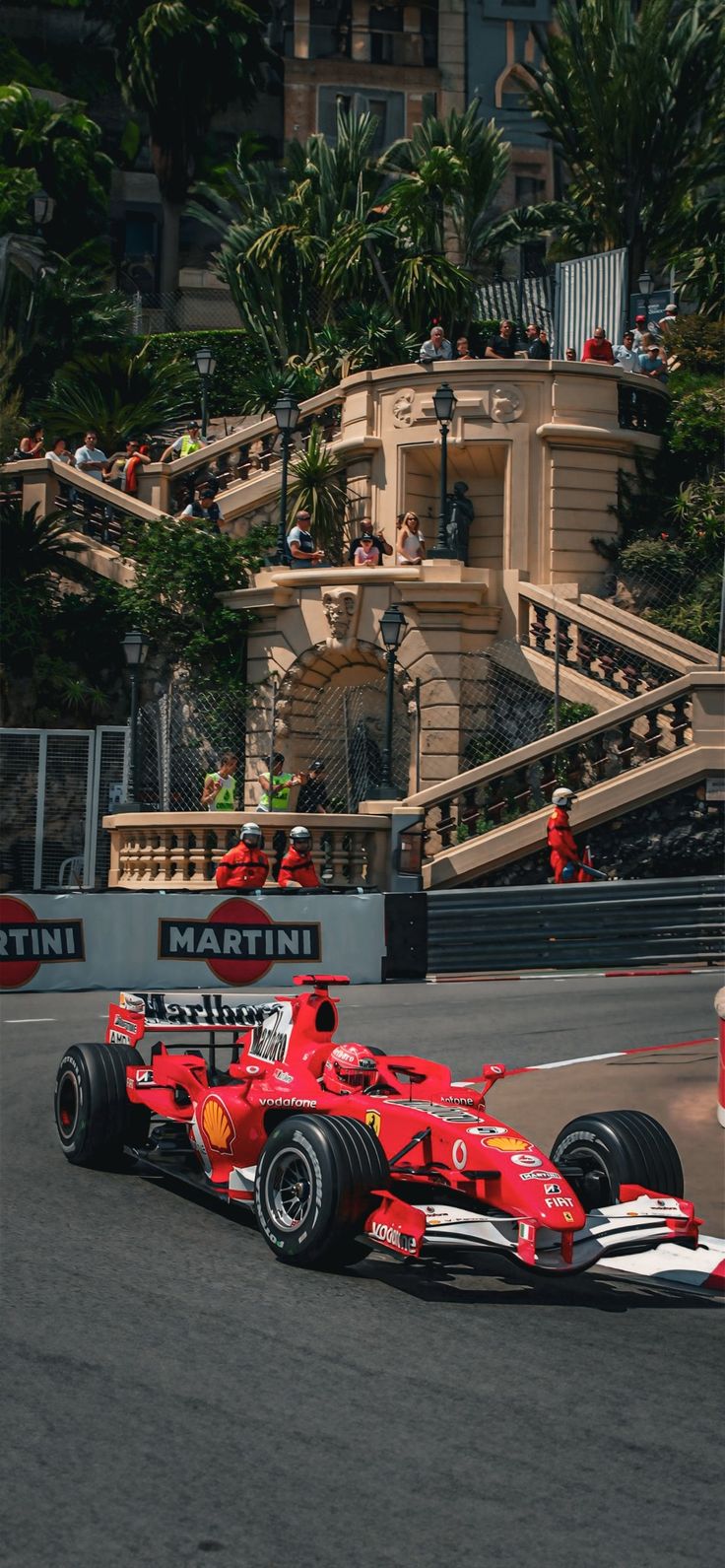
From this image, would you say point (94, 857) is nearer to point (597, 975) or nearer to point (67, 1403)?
point (597, 975)

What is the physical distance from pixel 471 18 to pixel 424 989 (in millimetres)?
46077

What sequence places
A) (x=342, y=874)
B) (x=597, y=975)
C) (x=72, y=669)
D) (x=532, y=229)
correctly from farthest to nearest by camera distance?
(x=532, y=229) < (x=72, y=669) < (x=342, y=874) < (x=597, y=975)

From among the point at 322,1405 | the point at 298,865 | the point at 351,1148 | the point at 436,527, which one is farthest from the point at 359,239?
the point at 322,1405

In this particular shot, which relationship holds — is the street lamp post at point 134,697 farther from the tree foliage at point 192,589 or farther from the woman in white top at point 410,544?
the woman in white top at point 410,544

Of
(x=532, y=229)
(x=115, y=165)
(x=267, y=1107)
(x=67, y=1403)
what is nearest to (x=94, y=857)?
(x=267, y=1107)

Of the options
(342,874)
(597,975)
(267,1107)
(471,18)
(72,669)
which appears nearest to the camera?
(267,1107)

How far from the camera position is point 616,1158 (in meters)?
8.88

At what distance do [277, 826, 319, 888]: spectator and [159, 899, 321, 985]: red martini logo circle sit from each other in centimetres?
151

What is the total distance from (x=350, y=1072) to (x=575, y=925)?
39.9 feet

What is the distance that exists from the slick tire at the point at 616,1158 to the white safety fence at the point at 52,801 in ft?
52.3

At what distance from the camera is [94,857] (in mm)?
25219

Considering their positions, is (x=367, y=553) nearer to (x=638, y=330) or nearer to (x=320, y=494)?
(x=320, y=494)

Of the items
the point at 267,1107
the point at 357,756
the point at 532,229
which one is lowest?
the point at 267,1107

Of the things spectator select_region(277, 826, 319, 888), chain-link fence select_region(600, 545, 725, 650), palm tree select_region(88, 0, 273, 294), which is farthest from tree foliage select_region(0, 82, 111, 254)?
spectator select_region(277, 826, 319, 888)
